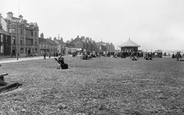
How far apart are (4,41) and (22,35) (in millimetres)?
12168

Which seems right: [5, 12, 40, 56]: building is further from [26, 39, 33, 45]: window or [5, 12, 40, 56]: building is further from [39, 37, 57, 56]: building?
[39, 37, 57, 56]: building

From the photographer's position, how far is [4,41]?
177ft

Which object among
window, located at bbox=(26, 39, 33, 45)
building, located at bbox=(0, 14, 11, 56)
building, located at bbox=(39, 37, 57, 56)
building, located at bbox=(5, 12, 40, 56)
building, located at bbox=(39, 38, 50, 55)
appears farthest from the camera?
building, located at bbox=(39, 37, 57, 56)

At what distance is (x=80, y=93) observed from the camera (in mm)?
6652

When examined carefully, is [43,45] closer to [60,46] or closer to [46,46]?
[46,46]

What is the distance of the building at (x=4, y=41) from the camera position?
2069 inches

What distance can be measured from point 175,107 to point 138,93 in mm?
1765

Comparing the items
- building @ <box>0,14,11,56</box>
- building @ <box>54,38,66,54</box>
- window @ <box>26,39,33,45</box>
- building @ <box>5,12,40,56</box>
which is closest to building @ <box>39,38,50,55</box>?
building @ <box>5,12,40,56</box>

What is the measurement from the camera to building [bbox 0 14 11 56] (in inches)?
2069

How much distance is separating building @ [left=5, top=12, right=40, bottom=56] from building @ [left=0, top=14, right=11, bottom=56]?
1.75 metres

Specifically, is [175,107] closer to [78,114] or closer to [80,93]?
[78,114]

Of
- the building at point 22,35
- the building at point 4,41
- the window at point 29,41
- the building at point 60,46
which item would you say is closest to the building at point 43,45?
the building at point 22,35

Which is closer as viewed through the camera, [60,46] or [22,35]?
[22,35]

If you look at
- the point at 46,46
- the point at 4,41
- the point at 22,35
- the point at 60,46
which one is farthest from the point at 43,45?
the point at 4,41
